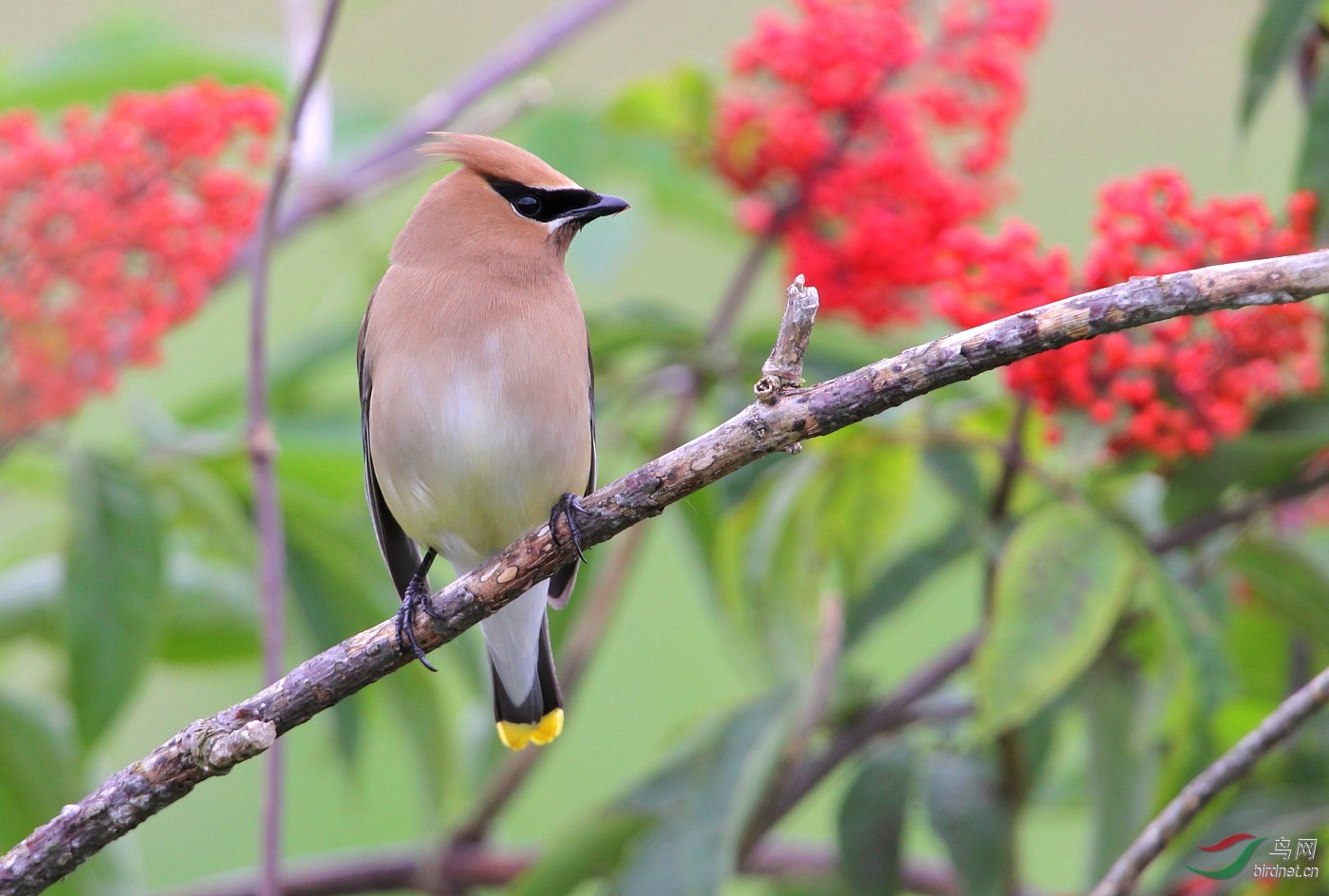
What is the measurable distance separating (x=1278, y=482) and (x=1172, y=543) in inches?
8.4

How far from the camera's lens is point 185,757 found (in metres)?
1.99

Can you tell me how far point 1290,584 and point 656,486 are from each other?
1.25m

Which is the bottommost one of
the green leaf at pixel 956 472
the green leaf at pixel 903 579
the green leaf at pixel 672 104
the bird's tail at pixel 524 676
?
the bird's tail at pixel 524 676

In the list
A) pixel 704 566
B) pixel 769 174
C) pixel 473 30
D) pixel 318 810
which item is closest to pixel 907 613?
pixel 704 566

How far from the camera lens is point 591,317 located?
3.25 meters

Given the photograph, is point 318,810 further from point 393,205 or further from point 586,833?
point 586,833

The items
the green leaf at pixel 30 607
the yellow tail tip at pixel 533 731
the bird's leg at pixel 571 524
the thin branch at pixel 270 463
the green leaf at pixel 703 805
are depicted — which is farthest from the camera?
the green leaf at pixel 30 607

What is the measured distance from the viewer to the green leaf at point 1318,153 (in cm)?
260

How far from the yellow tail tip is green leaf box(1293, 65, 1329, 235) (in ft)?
5.31

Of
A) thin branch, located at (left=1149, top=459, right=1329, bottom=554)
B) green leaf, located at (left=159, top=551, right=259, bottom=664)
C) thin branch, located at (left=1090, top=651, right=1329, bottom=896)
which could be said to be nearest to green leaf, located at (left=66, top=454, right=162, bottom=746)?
green leaf, located at (left=159, top=551, right=259, bottom=664)

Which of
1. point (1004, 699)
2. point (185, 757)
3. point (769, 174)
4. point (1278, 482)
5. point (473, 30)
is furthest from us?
point (473, 30)

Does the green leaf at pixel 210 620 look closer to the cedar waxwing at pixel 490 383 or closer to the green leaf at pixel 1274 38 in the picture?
the cedar waxwing at pixel 490 383

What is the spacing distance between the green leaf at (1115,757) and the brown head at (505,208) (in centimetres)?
127

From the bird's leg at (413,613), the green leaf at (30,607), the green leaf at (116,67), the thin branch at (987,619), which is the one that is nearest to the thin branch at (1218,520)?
the thin branch at (987,619)
